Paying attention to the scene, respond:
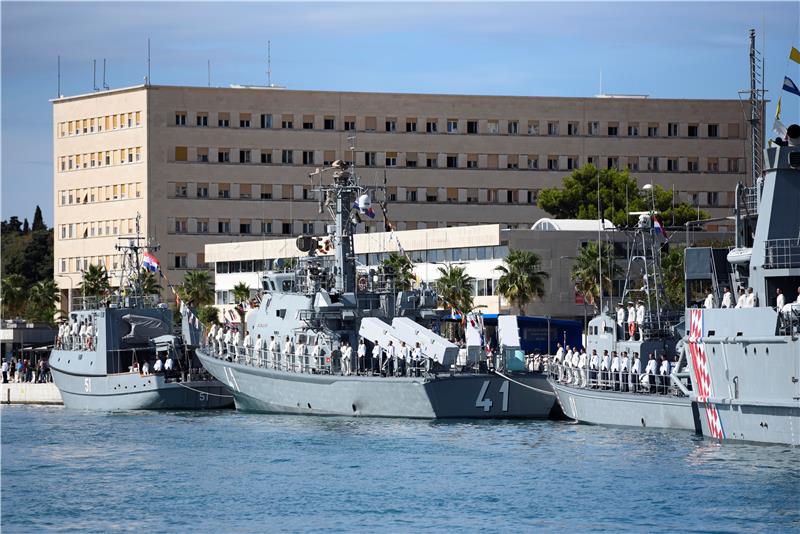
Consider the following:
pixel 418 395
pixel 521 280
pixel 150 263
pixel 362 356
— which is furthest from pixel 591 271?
pixel 418 395

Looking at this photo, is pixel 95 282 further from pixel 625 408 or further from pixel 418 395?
pixel 625 408

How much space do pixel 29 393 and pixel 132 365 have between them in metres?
12.3

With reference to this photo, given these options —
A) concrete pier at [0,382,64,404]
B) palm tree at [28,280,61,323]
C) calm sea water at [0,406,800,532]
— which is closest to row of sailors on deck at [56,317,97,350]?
concrete pier at [0,382,64,404]

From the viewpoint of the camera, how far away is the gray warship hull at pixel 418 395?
46.4 m

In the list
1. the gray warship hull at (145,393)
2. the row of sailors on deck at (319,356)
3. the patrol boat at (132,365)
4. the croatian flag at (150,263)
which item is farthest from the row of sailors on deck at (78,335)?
the row of sailors on deck at (319,356)

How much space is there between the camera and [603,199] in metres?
95.1

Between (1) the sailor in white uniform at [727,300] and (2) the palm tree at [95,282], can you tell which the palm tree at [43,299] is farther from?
(1) the sailor in white uniform at [727,300]

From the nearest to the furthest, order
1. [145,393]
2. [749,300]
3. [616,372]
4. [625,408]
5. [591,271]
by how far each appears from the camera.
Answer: [749,300] < [625,408] < [616,372] < [145,393] < [591,271]

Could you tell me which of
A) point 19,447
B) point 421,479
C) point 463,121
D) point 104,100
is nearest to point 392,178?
point 463,121

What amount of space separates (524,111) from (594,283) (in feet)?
123

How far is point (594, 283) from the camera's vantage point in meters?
72.8

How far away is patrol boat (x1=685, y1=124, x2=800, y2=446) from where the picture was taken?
34875 mm

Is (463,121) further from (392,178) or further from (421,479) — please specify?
(421,479)

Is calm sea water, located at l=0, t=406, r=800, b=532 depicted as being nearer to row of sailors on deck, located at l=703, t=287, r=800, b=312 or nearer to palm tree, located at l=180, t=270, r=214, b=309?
row of sailors on deck, located at l=703, t=287, r=800, b=312
